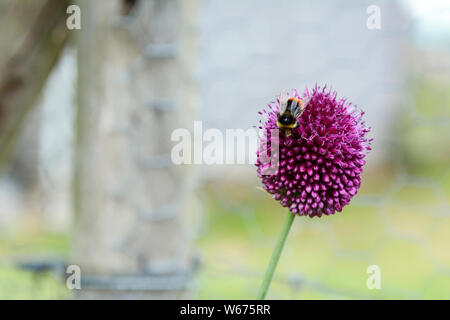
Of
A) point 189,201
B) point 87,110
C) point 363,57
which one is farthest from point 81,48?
point 363,57

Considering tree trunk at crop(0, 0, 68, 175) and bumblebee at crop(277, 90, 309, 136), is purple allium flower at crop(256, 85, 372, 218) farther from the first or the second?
tree trunk at crop(0, 0, 68, 175)

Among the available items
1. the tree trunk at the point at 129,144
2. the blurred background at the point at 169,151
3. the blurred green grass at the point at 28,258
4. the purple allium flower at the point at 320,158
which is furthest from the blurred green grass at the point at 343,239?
the purple allium flower at the point at 320,158

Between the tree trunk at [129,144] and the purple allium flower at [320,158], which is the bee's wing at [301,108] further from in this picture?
the tree trunk at [129,144]

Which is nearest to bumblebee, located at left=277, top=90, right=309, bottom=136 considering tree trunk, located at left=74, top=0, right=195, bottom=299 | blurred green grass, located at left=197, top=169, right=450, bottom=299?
tree trunk, located at left=74, top=0, right=195, bottom=299

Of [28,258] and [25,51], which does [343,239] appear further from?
[25,51]

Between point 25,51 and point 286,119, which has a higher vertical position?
point 25,51

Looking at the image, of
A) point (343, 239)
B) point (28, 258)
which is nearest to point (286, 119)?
point (28, 258)
